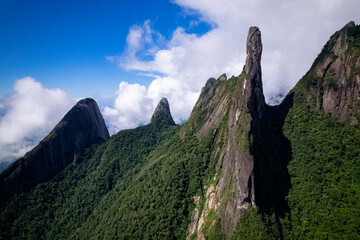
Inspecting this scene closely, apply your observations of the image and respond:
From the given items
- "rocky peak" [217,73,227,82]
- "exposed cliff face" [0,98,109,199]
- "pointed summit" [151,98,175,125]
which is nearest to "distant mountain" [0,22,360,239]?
"exposed cliff face" [0,98,109,199]

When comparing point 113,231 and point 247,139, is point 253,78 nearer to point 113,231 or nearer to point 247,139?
point 247,139

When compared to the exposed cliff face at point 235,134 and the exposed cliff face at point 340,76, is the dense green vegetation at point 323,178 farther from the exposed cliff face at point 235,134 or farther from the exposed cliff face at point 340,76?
the exposed cliff face at point 235,134

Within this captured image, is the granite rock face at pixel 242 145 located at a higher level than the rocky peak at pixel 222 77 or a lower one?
lower

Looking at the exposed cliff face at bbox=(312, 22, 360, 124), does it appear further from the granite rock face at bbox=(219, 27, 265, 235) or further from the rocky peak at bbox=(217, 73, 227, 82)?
the rocky peak at bbox=(217, 73, 227, 82)

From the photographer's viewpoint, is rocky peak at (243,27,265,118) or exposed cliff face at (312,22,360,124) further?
rocky peak at (243,27,265,118)

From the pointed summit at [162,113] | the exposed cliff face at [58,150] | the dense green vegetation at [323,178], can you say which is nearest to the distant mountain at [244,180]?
the dense green vegetation at [323,178]

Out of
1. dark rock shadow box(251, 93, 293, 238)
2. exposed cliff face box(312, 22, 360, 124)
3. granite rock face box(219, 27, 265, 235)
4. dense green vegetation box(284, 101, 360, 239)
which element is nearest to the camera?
dense green vegetation box(284, 101, 360, 239)

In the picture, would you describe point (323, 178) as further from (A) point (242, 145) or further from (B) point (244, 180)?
(B) point (244, 180)
